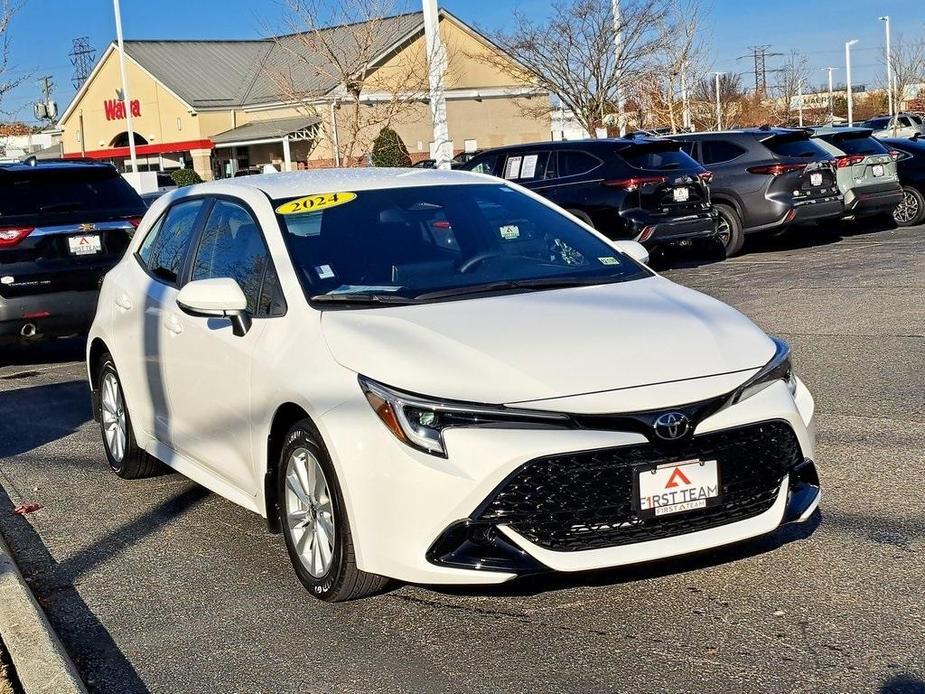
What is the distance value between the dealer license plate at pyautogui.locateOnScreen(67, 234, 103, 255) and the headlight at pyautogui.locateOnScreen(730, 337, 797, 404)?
25.3 feet

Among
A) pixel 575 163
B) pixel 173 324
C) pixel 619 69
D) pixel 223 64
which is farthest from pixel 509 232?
pixel 223 64

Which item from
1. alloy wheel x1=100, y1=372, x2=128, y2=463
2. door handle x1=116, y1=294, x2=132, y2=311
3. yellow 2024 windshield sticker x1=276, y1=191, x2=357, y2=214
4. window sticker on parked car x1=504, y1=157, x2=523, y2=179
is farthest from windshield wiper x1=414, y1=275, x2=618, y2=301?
window sticker on parked car x1=504, y1=157, x2=523, y2=179

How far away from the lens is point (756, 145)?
17.4 metres

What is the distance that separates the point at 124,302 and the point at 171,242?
50cm

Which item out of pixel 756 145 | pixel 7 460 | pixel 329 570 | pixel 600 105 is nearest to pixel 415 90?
pixel 600 105

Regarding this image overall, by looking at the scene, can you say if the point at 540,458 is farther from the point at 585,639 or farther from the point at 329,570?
the point at 329,570

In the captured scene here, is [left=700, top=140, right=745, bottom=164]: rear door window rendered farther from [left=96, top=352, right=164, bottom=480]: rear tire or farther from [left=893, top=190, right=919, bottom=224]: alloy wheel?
[left=96, top=352, right=164, bottom=480]: rear tire

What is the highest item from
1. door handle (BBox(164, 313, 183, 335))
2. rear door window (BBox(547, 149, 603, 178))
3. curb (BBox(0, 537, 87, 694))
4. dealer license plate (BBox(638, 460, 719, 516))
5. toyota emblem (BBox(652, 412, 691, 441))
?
rear door window (BBox(547, 149, 603, 178))

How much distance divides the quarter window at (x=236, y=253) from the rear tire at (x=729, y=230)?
39.6ft

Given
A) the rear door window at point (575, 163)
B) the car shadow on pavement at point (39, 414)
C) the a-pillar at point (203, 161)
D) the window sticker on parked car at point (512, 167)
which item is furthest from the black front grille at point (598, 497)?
the a-pillar at point (203, 161)

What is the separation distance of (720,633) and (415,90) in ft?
120

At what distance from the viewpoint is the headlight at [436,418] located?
4.29m

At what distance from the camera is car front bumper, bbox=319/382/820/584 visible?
4.24 meters

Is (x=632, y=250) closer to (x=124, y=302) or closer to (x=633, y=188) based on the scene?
(x=124, y=302)
